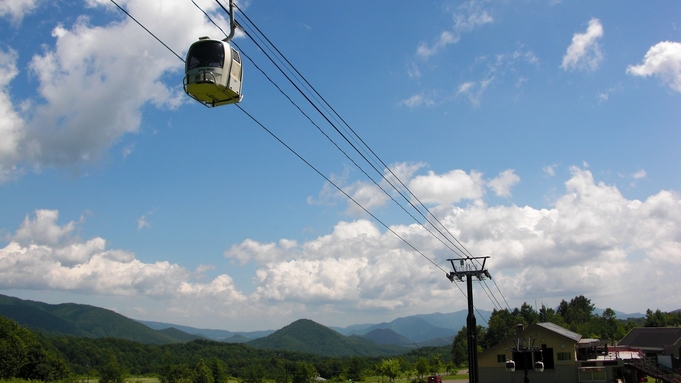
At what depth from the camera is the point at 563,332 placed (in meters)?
65.2

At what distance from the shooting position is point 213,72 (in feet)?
48.3

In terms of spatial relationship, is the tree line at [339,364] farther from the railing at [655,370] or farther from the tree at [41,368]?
the railing at [655,370]

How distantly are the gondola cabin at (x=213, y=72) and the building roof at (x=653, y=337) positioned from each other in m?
73.9

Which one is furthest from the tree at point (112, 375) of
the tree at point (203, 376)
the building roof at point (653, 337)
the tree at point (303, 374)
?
the building roof at point (653, 337)

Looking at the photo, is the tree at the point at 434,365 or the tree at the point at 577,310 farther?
the tree at the point at 577,310

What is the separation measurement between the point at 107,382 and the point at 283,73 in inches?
5314

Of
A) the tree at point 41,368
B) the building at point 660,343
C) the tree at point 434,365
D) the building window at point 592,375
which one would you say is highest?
the building at point 660,343

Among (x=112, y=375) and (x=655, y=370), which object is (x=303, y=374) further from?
(x=655, y=370)

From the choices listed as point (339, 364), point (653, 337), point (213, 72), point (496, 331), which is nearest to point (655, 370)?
point (653, 337)

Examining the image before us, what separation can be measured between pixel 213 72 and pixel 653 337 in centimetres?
8263

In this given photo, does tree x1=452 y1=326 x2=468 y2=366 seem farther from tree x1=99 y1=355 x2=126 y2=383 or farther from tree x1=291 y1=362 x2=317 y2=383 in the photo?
tree x1=99 y1=355 x2=126 y2=383

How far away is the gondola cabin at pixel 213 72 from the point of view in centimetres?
1472

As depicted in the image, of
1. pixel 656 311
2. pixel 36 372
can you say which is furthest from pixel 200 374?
pixel 656 311

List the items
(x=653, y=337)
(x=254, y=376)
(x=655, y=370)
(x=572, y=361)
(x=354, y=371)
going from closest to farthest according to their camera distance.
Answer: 1. (x=655, y=370)
2. (x=572, y=361)
3. (x=653, y=337)
4. (x=354, y=371)
5. (x=254, y=376)
